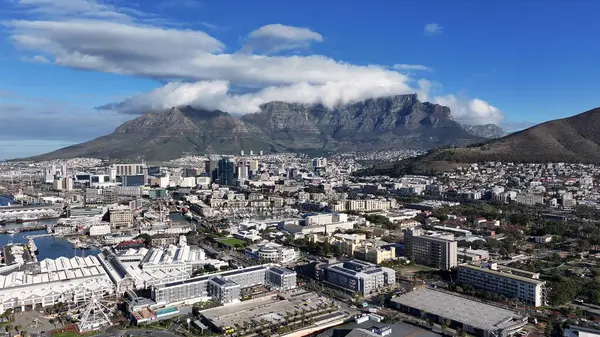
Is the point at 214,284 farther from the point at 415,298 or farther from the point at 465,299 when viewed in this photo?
the point at 465,299

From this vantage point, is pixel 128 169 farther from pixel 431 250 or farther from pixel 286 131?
pixel 286 131

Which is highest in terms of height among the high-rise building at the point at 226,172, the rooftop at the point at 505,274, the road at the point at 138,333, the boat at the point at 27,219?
the high-rise building at the point at 226,172

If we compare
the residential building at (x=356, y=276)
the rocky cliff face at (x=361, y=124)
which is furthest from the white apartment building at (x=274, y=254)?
the rocky cliff face at (x=361, y=124)

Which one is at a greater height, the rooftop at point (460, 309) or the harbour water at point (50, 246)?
the harbour water at point (50, 246)

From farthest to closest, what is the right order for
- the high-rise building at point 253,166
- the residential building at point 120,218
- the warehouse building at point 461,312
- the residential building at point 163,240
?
1. the high-rise building at point 253,166
2. the residential building at point 120,218
3. the residential building at point 163,240
4. the warehouse building at point 461,312

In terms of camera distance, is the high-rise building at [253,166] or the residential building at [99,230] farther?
the high-rise building at [253,166]

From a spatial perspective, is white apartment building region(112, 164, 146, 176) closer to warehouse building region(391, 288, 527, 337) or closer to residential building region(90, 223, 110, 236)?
residential building region(90, 223, 110, 236)

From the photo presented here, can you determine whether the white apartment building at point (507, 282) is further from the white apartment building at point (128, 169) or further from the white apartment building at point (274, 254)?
the white apartment building at point (128, 169)

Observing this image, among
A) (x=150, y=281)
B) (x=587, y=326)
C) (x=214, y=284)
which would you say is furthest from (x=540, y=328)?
(x=150, y=281)
